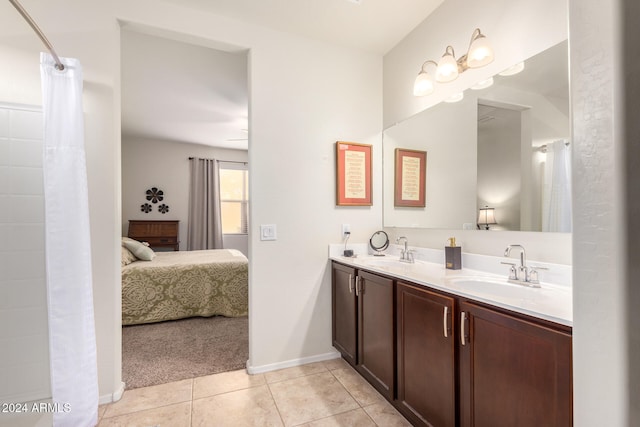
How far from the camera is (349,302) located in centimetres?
217

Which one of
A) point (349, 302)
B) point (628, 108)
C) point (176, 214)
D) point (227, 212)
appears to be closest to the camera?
point (628, 108)

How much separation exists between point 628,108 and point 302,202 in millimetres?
2040

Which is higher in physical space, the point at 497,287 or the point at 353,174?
the point at 353,174

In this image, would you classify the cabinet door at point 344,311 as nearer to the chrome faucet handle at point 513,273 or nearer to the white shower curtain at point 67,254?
the chrome faucet handle at point 513,273

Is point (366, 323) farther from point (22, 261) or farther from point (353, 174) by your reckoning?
point (22, 261)

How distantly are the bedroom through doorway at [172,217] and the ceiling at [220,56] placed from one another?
16mm

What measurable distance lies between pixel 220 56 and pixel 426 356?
3004 mm

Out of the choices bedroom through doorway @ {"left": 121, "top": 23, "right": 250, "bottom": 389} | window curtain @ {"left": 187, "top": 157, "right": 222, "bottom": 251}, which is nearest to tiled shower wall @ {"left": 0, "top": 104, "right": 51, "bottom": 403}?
bedroom through doorway @ {"left": 121, "top": 23, "right": 250, "bottom": 389}

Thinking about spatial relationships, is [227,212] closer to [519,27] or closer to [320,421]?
[320,421]

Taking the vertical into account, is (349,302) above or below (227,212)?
below

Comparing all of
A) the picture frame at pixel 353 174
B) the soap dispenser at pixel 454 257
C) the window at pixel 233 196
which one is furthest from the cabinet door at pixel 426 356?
the window at pixel 233 196

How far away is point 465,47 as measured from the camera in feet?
6.21

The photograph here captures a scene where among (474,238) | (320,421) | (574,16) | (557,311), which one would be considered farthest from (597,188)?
(320,421)

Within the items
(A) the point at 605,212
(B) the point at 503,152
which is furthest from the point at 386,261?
(A) the point at 605,212
